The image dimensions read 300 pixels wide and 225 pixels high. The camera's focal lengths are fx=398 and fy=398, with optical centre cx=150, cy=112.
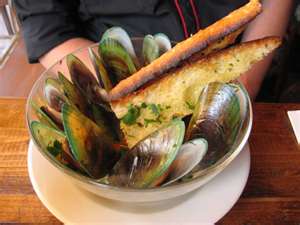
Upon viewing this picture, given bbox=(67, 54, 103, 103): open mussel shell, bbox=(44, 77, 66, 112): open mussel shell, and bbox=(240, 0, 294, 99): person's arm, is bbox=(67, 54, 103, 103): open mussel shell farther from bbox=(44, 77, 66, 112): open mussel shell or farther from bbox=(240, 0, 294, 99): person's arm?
bbox=(240, 0, 294, 99): person's arm

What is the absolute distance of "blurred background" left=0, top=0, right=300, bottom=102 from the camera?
118cm

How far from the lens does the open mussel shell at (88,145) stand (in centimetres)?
43

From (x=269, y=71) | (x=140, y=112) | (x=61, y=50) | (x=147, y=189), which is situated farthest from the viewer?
(x=269, y=71)

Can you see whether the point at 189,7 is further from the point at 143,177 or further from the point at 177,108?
the point at 143,177

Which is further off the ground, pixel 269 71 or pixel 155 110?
pixel 155 110

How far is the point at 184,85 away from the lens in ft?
1.63

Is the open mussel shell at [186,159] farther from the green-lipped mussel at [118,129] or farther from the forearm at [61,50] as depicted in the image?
the forearm at [61,50]

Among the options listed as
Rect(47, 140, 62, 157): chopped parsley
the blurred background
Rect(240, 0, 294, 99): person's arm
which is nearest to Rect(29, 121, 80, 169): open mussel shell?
Rect(47, 140, 62, 157): chopped parsley

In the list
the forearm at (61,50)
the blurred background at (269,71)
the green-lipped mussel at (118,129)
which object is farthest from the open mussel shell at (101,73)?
the blurred background at (269,71)

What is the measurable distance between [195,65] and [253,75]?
0.39 m

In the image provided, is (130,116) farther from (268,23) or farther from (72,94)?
(268,23)

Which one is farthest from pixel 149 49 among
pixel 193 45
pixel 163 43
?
pixel 193 45

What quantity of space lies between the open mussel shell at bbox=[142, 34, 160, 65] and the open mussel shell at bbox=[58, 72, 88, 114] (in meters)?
0.12

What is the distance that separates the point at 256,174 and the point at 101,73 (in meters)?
0.26
